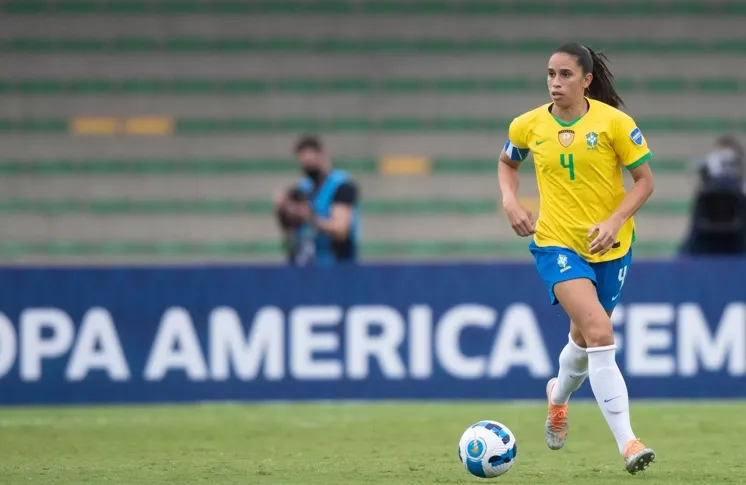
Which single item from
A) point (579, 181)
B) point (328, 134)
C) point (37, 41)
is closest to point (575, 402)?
point (579, 181)

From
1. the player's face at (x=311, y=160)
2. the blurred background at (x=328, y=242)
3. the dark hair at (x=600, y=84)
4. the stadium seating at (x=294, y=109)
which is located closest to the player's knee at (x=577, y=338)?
the blurred background at (x=328, y=242)

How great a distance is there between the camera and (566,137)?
22.1 feet

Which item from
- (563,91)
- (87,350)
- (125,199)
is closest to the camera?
(563,91)

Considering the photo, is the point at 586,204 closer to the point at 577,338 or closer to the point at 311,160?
the point at 577,338

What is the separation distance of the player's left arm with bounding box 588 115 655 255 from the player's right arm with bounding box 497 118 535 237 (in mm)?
332

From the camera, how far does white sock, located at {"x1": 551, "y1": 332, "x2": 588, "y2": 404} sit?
277 inches

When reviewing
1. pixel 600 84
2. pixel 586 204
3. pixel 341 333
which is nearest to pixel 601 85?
pixel 600 84

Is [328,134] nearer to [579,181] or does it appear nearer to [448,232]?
[448,232]

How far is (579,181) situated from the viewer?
6738mm

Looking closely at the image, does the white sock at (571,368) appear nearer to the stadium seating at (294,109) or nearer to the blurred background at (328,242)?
the blurred background at (328,242)

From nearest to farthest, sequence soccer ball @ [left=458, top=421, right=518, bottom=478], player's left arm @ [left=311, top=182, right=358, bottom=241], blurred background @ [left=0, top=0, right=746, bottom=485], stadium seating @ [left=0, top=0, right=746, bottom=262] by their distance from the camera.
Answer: soccer ball @ [left=458, top=421, right=518, bottom=478]
blurred background @ [left=0, top=0, right=746, bottom=485]
player's left arm @ [left=311, top=182, right=358, bottom=241]
stadium seating @ [left=0, top=0, right=746, bottom=262]

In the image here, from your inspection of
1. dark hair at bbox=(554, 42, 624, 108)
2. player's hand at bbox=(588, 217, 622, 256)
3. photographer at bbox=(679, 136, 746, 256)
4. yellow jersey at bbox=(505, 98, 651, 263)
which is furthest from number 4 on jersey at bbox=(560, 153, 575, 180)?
photographer at bbox=(679, 136, 746, 256)

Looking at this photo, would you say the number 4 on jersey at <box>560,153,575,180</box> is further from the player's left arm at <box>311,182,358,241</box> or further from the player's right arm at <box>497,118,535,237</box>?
the player's left arm at <box>311,182,358,241</box>

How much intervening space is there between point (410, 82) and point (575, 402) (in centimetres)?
553
